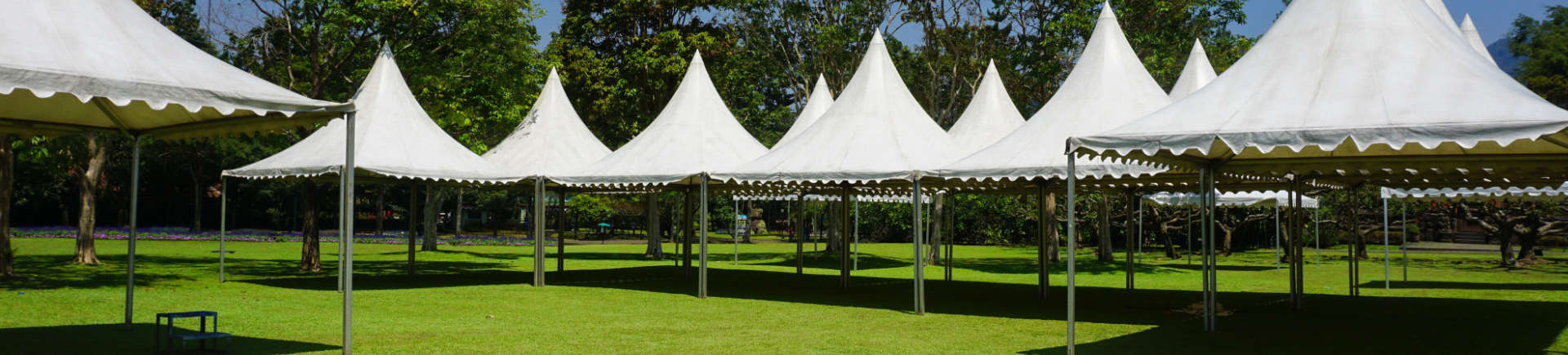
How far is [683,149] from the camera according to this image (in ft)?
52.3

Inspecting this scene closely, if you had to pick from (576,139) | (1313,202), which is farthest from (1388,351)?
(1313,202)

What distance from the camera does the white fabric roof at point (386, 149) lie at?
15.4 meters

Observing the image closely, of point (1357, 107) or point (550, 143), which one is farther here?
point (550, 143)

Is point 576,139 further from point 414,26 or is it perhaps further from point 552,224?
point 552,224

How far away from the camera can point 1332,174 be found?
13.6 metres

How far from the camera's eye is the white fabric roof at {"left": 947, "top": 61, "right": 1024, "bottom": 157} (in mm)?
18047

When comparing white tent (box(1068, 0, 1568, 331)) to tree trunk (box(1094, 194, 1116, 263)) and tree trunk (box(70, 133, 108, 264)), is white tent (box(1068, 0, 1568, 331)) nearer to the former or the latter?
tree trunk (box(1094, 194, 1116, 263))

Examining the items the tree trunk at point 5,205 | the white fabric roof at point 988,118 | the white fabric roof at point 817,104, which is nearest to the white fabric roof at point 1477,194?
the white fabric roof at point 988,118

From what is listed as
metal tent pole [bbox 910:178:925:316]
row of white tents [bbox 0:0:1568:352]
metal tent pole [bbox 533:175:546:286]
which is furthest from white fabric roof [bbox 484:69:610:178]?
metal tent pole [bbox 910:178:925:316]

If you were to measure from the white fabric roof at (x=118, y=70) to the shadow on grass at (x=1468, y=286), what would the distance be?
678 inches

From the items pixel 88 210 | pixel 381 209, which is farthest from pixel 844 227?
pixel 381 209

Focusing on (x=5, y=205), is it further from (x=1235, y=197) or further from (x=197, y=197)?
(x=197, y=197)

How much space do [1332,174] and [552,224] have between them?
5222 centimetres

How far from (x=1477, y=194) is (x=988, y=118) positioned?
26.6ft
